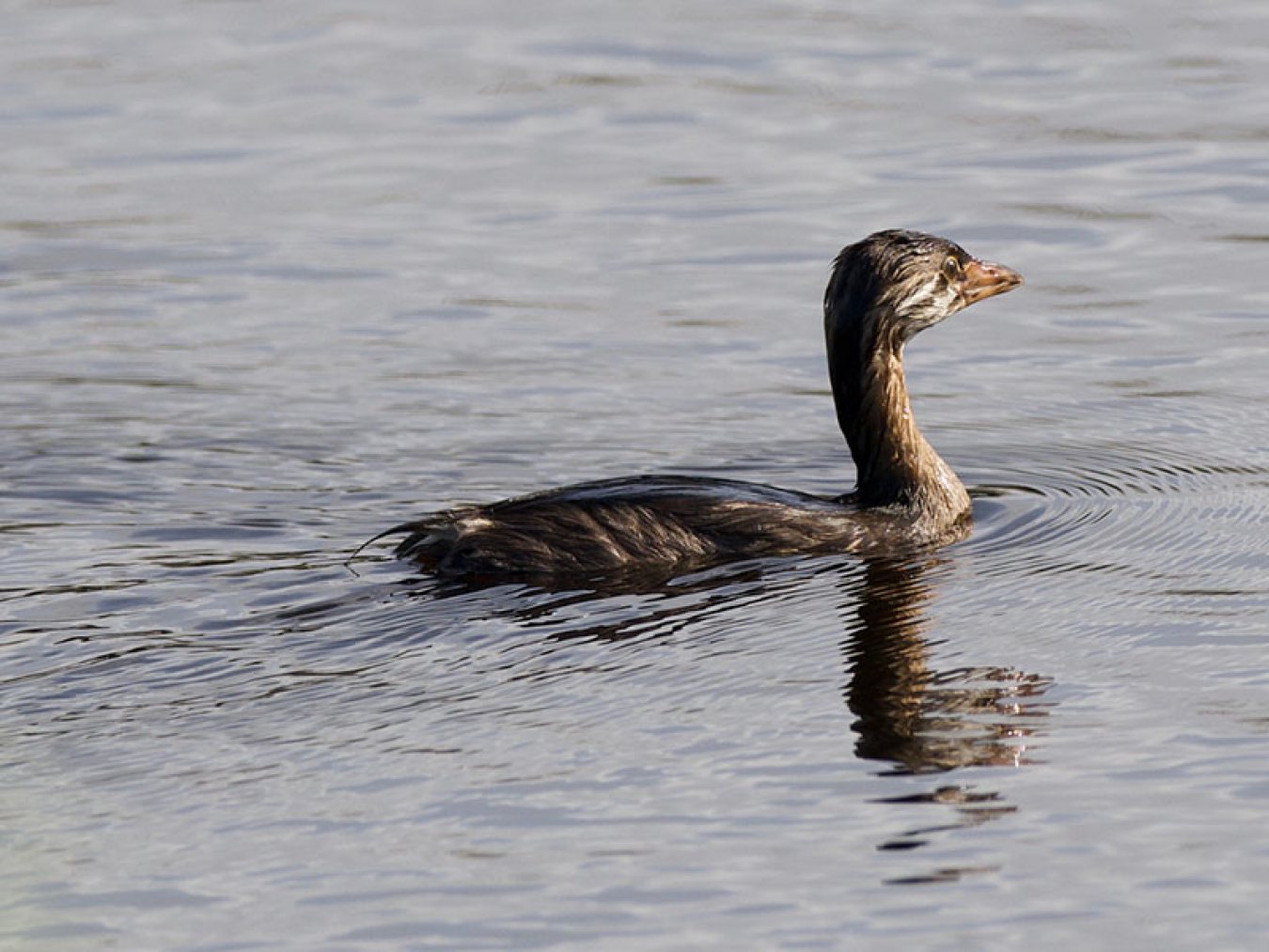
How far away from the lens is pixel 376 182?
1527 cm

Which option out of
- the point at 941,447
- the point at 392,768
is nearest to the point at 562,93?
the point at 941,447

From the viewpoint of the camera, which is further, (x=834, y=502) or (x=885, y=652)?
(x=834, y=502)

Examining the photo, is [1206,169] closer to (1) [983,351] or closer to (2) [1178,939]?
(1) [983,351]

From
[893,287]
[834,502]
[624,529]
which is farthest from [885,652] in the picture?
[893,287]

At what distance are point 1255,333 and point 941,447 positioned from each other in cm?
211

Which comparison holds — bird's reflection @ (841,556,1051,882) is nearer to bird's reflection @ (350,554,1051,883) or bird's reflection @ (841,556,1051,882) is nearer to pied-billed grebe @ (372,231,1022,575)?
bird's reflection @ (350,554,1051,883)

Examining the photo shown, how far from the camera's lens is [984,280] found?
10.5 m

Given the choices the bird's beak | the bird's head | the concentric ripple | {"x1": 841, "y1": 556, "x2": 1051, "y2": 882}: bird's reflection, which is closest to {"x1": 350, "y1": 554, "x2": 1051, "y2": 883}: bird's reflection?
{"x1": 841, "y1": 556, "x2": 1051, "y2": 882}: bird's reflection

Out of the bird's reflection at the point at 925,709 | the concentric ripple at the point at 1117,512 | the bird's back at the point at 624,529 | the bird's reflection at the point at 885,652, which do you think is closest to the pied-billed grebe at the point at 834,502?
the bird's back at the point at 624,529

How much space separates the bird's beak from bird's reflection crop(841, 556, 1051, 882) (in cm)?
186

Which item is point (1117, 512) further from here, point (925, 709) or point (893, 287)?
point (925, 709)

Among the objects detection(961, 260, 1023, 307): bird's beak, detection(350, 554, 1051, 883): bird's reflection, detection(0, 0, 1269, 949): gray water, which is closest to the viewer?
detection(0, 0, 1269, 949): gray water

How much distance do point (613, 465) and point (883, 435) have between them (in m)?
1.24

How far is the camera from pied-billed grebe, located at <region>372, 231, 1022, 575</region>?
29.9ft
